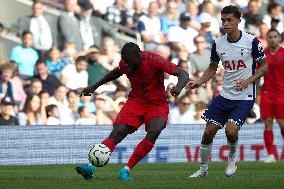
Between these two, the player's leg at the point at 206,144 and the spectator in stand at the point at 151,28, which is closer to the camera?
the player's leg at the point at 206,144

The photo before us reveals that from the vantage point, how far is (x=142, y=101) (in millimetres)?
13906

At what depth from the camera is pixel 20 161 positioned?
1894 centimetres

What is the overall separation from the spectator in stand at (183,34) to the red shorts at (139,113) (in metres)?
10.2

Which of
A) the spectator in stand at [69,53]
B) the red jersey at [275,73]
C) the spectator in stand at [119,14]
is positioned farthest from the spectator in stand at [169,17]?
the red jersey at [275,73]

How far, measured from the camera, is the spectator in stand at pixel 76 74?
2192cm

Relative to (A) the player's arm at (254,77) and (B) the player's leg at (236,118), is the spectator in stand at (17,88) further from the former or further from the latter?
(A) the player's arm at (254,77)

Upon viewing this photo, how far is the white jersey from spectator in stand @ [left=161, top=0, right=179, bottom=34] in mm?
9765

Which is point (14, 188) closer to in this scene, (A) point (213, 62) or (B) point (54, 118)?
(A) point (213, 62)

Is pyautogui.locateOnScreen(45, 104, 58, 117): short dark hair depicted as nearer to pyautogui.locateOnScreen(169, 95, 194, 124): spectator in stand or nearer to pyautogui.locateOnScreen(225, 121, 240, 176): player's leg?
pyautogui.locateOnScreen(169, 95, 194, 124): spectator in stand

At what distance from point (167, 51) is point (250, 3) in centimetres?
340

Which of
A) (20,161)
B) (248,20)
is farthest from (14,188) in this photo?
(248,20)

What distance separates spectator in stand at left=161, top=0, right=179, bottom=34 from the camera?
24.1 m

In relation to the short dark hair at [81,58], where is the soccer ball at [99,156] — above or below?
below

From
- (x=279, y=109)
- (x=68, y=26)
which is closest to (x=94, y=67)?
(x=68, y=26)
